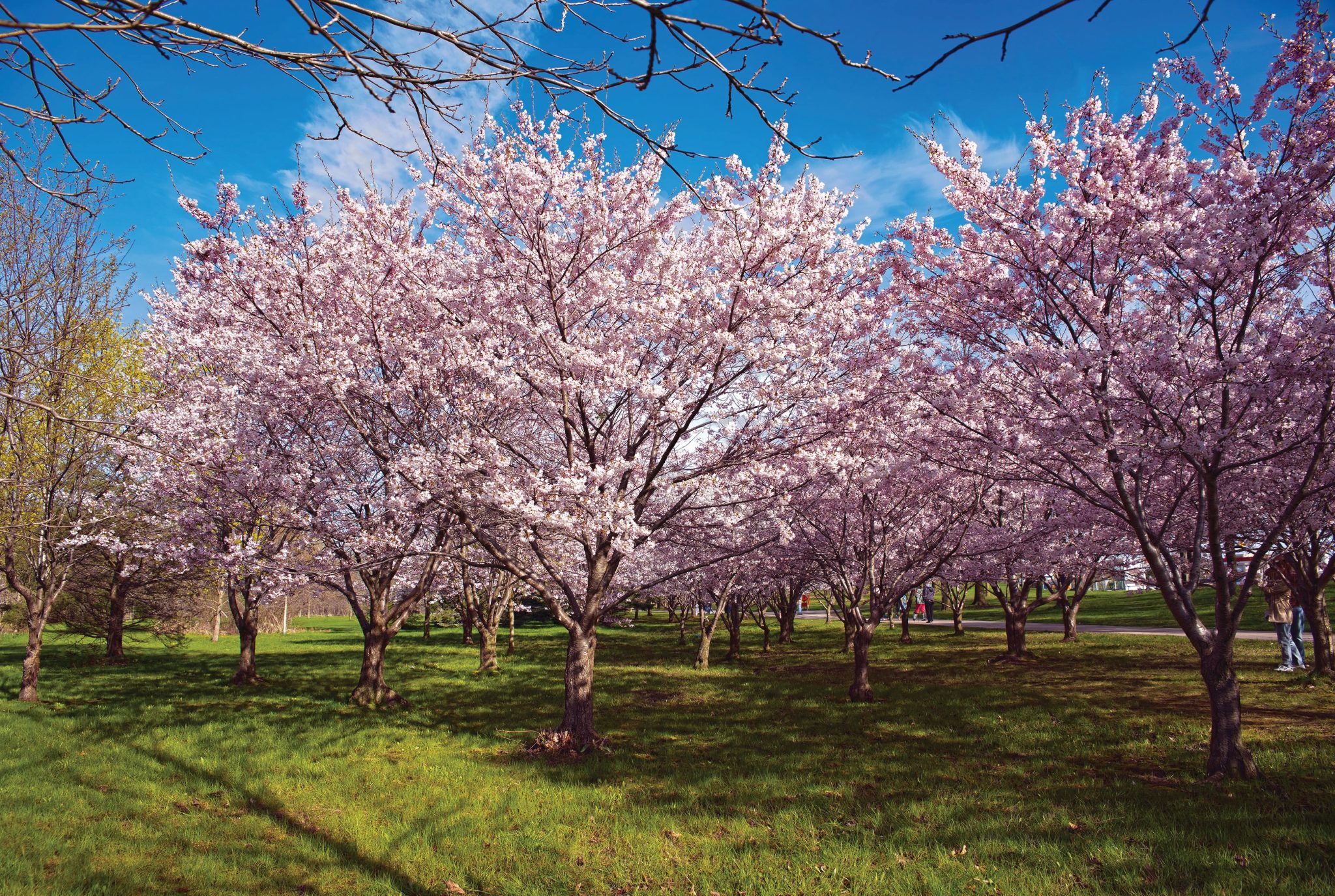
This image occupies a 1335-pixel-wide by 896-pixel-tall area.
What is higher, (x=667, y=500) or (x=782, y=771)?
(x=667, y=500)

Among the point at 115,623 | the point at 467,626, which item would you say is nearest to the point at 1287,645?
the point at 467,626

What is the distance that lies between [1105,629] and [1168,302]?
25.1 meters

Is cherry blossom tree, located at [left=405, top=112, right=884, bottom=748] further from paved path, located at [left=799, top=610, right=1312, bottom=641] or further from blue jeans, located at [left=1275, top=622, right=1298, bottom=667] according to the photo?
paved path, located at [left=799, top=610, right=1312, bottom=641]

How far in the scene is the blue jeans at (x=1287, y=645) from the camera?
1435 cm

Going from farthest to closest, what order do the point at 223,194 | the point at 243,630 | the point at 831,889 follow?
the point at 243,630 → the point at 223,194 → the point at 831,889

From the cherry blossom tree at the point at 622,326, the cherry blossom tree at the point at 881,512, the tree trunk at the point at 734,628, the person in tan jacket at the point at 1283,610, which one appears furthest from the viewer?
the tree trunk at the point at 734,628

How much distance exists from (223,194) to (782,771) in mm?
11977

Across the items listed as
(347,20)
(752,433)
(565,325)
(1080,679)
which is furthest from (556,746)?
(1080,679)

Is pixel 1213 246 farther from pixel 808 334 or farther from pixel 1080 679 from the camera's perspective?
pixel 1080 679

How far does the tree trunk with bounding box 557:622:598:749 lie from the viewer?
9.46 m

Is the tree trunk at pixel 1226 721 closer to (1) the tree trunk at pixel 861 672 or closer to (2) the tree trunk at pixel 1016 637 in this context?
(1) the tree trunk at pixel 861 672

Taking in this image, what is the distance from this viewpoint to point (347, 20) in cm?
240

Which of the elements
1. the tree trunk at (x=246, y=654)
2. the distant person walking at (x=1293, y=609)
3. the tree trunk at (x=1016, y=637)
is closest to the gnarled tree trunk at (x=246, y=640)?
the tree trunk at (x=246, y=654)

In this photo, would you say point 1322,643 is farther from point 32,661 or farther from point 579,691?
point 32,661
